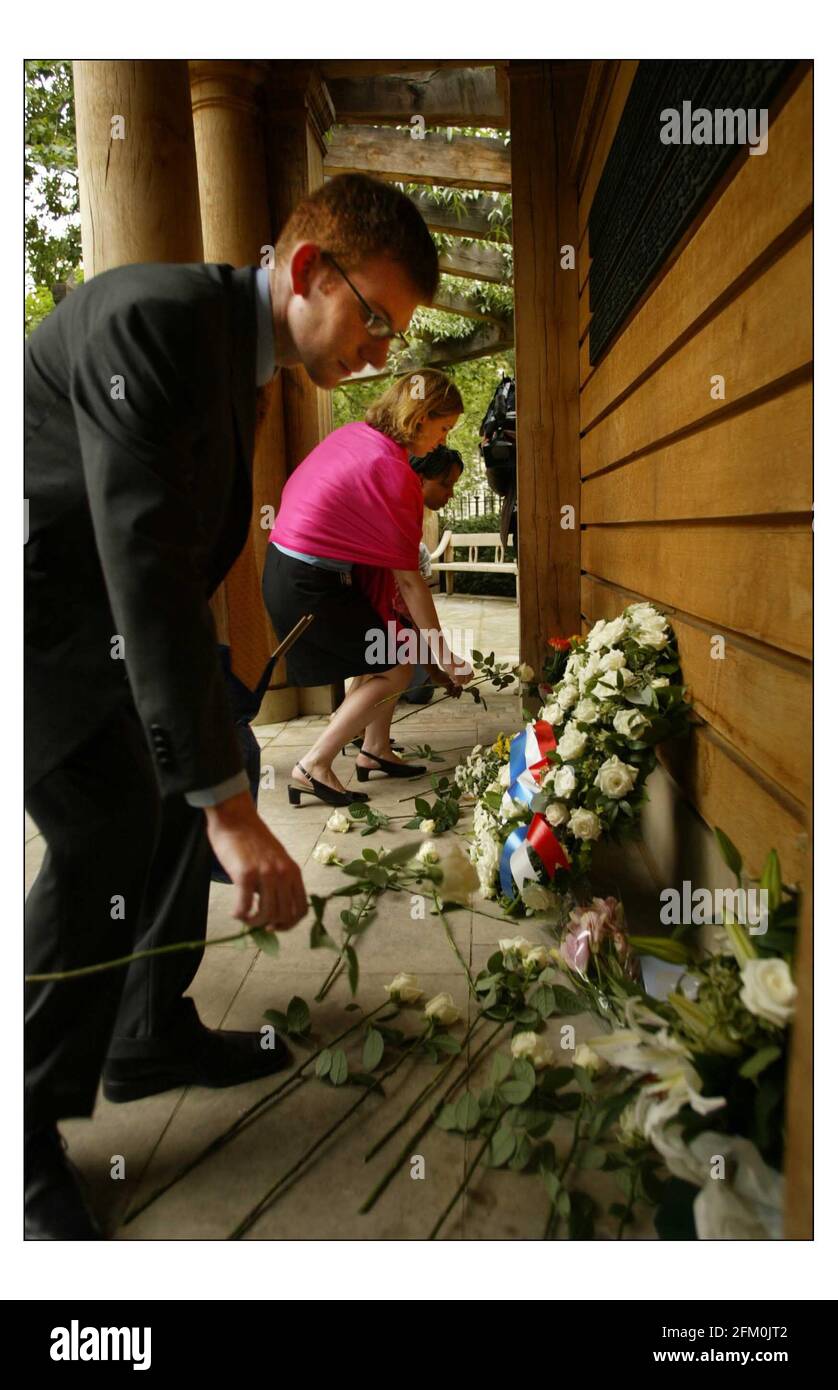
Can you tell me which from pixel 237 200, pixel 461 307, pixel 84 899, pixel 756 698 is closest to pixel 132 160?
pixel 237 200

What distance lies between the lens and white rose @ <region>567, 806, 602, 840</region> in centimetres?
171

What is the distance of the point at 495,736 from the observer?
3.01 meters

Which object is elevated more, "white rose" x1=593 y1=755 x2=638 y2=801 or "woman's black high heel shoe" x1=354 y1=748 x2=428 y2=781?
"white rose" x1=593 y1=755 x2=638 y2=801

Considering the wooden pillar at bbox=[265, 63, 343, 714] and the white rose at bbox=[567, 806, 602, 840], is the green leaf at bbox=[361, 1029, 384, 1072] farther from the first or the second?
the wooden pillar at bbox=[265, 63, 343, 714]

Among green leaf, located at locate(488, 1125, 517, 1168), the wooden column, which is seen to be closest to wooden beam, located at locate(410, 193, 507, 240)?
the wooden column

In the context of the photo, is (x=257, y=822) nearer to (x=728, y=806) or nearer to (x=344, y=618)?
(x=728, y=806)

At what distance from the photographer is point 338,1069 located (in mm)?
1316

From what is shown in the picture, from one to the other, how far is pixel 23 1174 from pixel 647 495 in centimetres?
177

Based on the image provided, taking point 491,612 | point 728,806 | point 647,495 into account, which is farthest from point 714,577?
point 491,612

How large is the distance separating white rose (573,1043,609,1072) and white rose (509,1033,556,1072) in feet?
0.15

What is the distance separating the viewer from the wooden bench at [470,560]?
5719 millimetres

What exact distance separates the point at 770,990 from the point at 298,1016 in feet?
2.87
